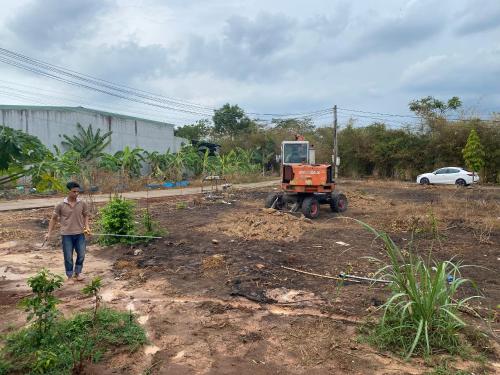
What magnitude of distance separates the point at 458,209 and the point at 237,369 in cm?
1229

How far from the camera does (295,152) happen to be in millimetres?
15969

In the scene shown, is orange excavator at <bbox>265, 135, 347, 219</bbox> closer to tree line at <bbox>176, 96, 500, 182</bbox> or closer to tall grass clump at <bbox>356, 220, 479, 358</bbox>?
tall grass clump at <bbox>356, 220, 479, 358</bbox>

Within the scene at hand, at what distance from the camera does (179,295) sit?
6.04 meters

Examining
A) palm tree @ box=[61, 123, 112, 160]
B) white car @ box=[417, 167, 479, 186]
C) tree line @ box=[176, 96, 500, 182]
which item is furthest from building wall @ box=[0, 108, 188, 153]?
white car @ box=[417, 167, 479, 186]

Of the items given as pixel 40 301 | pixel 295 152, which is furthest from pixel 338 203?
pixel 40 301

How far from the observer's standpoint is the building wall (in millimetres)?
23844

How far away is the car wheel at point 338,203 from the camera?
→ 1414 cm

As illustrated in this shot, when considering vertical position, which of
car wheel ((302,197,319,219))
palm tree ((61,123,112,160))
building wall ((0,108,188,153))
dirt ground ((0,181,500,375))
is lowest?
dirt ground ((0,181,500,375))

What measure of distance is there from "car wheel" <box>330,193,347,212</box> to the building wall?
17.2 metres

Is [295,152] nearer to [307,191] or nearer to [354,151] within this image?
[307,191]

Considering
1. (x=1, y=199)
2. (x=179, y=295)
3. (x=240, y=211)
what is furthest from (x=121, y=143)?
(x=179, y=295)

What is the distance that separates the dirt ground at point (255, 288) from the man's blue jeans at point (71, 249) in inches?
14.8

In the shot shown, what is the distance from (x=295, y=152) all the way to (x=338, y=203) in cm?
275

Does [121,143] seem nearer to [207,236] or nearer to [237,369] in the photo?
[207,236]
